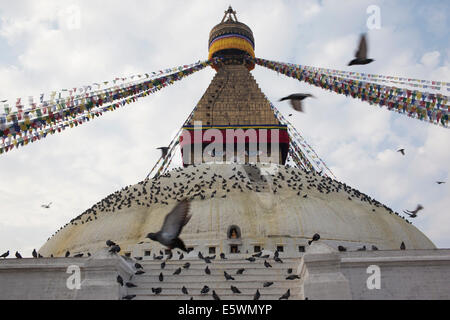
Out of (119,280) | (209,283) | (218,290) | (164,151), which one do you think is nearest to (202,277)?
(209,283)

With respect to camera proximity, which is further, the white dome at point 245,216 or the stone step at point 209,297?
the white dome at point 245,216

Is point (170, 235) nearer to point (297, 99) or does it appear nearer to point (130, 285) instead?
point (130, 285)

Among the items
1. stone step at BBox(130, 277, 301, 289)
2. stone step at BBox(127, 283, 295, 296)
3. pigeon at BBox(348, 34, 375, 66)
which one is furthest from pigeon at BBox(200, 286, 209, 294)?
pigeon at BBox(348, 34, 375, 66)

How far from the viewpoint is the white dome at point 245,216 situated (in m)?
12.2

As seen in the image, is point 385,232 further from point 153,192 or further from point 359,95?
point 153,192

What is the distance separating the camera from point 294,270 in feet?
29.2

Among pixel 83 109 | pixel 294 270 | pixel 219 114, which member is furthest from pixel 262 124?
pixel 294 270

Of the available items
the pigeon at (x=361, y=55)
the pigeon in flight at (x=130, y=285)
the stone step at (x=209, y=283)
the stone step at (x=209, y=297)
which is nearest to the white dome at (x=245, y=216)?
the stone step at (x=209, y=283)

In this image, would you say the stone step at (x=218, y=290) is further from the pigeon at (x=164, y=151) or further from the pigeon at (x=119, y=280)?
the pigeon at (x=164, y=151)

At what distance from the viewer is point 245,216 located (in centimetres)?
1260

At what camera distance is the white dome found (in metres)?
12.2

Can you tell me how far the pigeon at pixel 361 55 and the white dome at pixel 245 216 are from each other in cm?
494

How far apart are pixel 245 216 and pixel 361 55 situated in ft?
18.0
